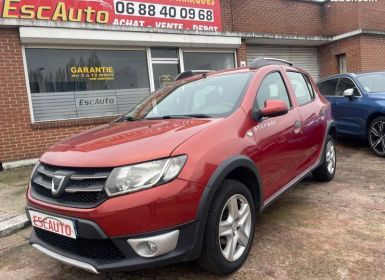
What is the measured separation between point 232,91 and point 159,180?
1.43 meters

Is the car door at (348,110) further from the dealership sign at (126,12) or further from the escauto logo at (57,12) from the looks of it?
the escauto logo at (57,12)

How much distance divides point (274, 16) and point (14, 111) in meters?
8.66

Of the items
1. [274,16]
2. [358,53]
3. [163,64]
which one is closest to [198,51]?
[163,64]

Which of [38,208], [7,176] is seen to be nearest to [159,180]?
[38,208]

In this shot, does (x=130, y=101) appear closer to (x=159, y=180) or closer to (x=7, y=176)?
(x=7, y=176)

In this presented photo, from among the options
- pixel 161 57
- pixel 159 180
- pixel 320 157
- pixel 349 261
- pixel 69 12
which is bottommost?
pixel 349 261

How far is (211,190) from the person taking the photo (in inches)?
102

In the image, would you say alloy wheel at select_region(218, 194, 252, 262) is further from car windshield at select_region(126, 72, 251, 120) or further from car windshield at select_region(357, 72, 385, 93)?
car windshield at select_region(357, 72, 385, 93)

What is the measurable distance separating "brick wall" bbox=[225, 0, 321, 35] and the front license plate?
9273 mm

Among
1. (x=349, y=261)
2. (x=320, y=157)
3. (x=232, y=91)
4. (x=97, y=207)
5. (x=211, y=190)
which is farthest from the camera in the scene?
(x=320, y=157)

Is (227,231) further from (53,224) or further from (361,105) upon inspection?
(361,105)

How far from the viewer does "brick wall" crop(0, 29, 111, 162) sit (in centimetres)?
733

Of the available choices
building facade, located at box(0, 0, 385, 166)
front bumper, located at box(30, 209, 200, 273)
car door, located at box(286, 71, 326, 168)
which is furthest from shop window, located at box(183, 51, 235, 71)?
front bumper, located at box(30, 209, 200, 273)

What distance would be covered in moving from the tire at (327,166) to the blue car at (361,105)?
1.96 m
